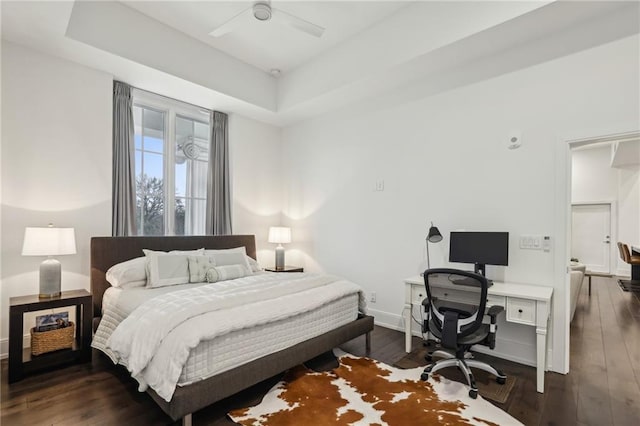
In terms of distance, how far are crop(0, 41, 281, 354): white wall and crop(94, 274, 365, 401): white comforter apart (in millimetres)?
1474

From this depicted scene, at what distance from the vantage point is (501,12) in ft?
9.09

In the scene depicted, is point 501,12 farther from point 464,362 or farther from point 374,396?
point 374,396

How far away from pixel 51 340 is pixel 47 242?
0.86m

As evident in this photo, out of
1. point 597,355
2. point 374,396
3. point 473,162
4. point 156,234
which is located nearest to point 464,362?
point 374,396

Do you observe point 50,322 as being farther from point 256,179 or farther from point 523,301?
point 523,301

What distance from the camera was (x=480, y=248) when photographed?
3168 mm

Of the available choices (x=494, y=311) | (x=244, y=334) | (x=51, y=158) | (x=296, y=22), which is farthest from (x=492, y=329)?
(x=51, y=158)

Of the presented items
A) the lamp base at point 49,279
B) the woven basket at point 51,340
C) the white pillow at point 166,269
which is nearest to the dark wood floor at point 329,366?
the woven basket at point 51,340

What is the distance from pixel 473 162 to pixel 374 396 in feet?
8.25

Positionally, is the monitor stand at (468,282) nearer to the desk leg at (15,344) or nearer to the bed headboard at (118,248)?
the bed headboard at (118,248)

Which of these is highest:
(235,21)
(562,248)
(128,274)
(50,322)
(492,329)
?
(235,21)

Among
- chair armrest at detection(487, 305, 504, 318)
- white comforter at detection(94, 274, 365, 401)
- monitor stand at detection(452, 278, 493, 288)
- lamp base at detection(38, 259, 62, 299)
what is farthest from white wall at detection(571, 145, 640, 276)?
lamp base at detection(38, 259, 62, 299)

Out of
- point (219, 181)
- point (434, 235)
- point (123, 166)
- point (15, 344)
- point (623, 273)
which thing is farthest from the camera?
point (623, 273)

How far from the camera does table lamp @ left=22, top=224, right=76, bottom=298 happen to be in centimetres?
282
